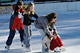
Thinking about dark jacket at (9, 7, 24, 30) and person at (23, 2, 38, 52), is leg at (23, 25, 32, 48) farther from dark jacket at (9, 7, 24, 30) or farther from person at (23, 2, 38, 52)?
dark jacket at (9, 7, 24, 30)

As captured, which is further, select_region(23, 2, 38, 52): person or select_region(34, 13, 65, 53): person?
select_region(23, 2, 38, 52): person

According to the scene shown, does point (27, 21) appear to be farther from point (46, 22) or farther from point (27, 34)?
point (46, 22)

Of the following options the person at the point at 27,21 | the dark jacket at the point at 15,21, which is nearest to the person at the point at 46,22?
the person at the point at 27,21

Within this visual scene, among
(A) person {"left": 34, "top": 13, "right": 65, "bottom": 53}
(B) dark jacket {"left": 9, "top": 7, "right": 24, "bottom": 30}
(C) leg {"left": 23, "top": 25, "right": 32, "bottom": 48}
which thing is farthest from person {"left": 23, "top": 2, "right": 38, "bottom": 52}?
(A) person {"left": 34, "top": 13, "right": 65, "bottom": 53}

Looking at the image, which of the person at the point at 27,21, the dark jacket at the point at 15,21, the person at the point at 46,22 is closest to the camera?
the person at the point at 46,22

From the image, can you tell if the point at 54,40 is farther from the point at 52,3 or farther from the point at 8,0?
the point at 8,0

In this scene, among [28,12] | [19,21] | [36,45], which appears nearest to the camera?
[28,12]

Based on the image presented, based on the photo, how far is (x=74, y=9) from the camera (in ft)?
40.7

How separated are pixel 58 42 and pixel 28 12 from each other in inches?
38.5

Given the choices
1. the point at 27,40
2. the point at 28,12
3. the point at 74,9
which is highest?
the point at 28,12

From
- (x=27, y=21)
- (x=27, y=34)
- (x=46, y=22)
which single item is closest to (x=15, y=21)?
(x=27, y=21)

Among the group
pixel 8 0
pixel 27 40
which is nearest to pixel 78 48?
pixel 27 40

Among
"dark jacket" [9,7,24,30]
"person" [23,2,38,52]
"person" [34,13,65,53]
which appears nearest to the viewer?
"person" [34,13,65,53]

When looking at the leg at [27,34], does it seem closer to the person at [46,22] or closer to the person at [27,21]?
the person at [27,21]
